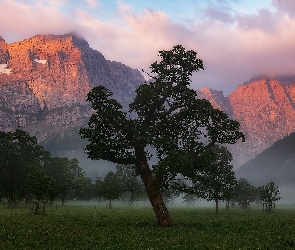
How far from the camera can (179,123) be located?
40688 mm

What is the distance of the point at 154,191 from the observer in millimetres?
38875

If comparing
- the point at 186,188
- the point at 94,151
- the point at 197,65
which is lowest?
the point at 186,188

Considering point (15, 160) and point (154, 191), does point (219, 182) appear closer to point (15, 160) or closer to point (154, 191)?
point (154, 191)

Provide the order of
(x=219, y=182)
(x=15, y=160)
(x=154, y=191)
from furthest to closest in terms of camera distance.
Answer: (x=15, y=160)
(x=219, y=182)
(x=154, y=191)

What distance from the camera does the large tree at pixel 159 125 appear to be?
128 feet

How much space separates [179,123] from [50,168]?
3426 inches

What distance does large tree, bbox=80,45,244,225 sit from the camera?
3891cm

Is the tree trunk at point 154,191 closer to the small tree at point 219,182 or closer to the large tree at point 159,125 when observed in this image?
the large tree at point 159,125

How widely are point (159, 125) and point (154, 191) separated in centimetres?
755

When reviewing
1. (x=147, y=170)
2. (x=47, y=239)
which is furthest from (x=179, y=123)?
(x=47, y=239)

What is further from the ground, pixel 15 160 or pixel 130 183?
pixel 15 160

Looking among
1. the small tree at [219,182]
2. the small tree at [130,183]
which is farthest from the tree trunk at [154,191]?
the small tree at [130,183]

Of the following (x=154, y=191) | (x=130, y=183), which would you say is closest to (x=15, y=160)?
(x=130, y=183)

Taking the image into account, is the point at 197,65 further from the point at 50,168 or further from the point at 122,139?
the point at 50,168
